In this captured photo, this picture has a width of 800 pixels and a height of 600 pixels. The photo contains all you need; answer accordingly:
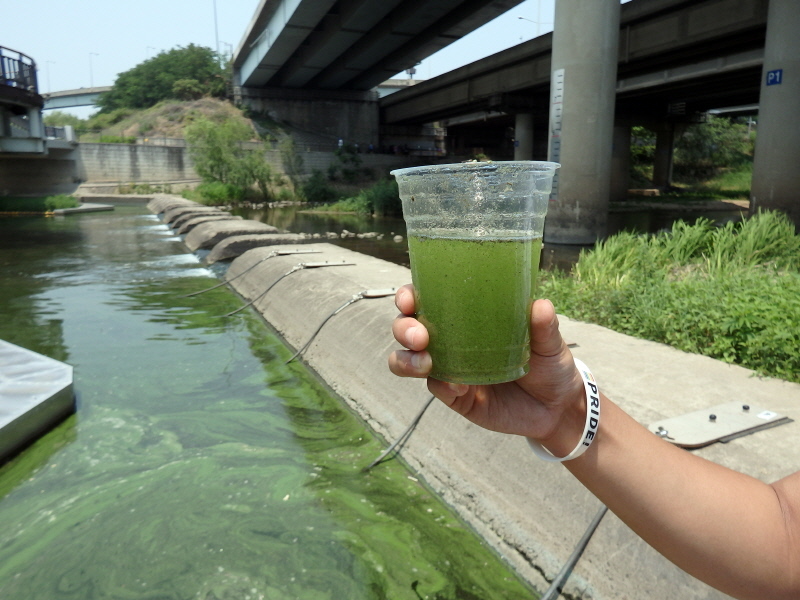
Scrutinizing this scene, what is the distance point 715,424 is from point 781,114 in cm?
1218

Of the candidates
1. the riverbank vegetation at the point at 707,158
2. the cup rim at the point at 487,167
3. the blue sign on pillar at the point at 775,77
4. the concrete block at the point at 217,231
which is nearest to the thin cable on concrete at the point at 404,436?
the cup rim at the point at 487,167

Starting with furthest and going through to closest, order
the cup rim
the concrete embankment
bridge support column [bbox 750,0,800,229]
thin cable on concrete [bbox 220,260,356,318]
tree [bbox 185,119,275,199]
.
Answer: tree [bbox 185,119,275,199] → bridge support column [bbox 750,0,800,229] → thin cable on concrete [bbox 220,260,356,318] → the concrete embankment → the cup rim

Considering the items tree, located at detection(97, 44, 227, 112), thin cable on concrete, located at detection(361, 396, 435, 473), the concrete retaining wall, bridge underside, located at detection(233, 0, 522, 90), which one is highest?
tree, located at detection(97, 44, 227, 112)

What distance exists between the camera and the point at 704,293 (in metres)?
4.55

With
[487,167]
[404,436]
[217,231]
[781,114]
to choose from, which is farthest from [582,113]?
[487,167]

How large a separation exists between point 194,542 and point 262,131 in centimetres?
4407

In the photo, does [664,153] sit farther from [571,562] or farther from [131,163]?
[571,562]

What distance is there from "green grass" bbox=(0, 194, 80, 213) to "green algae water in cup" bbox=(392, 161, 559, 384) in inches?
997

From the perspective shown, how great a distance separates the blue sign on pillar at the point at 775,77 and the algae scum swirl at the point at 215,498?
38.0ft

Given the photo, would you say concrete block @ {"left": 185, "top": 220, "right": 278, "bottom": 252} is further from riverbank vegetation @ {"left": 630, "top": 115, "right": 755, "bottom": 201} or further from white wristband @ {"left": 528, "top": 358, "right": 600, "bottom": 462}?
riverbank vegetation @ {"left": 630, "top": 115, "right": 755, "bottom": 201}

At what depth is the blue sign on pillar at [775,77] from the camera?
12023 mm

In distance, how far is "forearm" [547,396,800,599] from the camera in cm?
104

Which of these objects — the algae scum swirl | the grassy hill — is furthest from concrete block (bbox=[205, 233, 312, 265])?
the grassy hill

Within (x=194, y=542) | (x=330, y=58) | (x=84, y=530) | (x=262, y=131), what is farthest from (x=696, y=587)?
(x=262, y=131)
